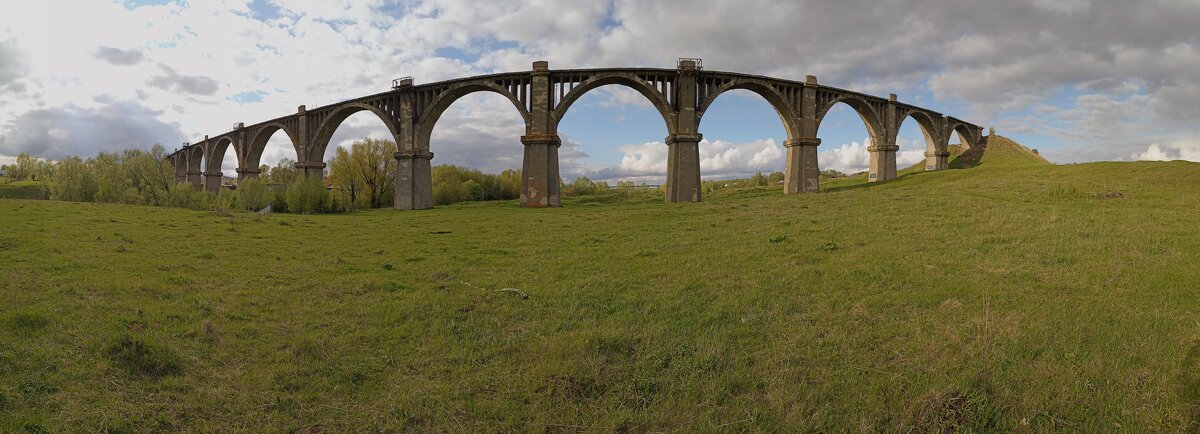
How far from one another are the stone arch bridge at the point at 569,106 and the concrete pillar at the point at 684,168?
72 mm

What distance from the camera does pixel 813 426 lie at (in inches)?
164

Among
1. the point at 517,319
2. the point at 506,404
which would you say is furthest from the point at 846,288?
the point at 506,404

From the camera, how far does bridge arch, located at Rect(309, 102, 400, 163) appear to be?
4184 centimetres

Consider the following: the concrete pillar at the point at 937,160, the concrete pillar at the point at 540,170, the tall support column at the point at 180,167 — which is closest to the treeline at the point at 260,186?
the concrete pillar at the point at 540,170

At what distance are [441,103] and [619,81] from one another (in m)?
14.0

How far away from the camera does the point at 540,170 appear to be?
114 feet

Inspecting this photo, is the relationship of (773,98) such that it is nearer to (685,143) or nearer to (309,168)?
(685,143)

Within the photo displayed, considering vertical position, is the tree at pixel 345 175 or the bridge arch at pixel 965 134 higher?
the bridge arch at pixel 965 134

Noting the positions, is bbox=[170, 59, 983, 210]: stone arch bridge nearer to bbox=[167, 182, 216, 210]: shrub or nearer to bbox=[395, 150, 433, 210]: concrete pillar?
bbox=[395, 150, 433, 210]: concrete pillar

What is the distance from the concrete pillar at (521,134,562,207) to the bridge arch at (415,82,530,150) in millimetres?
4193

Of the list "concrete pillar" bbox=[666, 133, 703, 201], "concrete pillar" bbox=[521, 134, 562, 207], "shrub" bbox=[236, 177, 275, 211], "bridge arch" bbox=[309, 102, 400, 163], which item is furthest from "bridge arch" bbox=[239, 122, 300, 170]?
"concrete pillar" bbox=[666, 133, 703, 201]

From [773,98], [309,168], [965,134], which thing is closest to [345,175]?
[309,168]

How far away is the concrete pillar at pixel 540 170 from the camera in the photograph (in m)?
34.7

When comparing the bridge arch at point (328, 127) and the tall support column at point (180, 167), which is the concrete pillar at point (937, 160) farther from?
the tall support column at point (180, 167)
